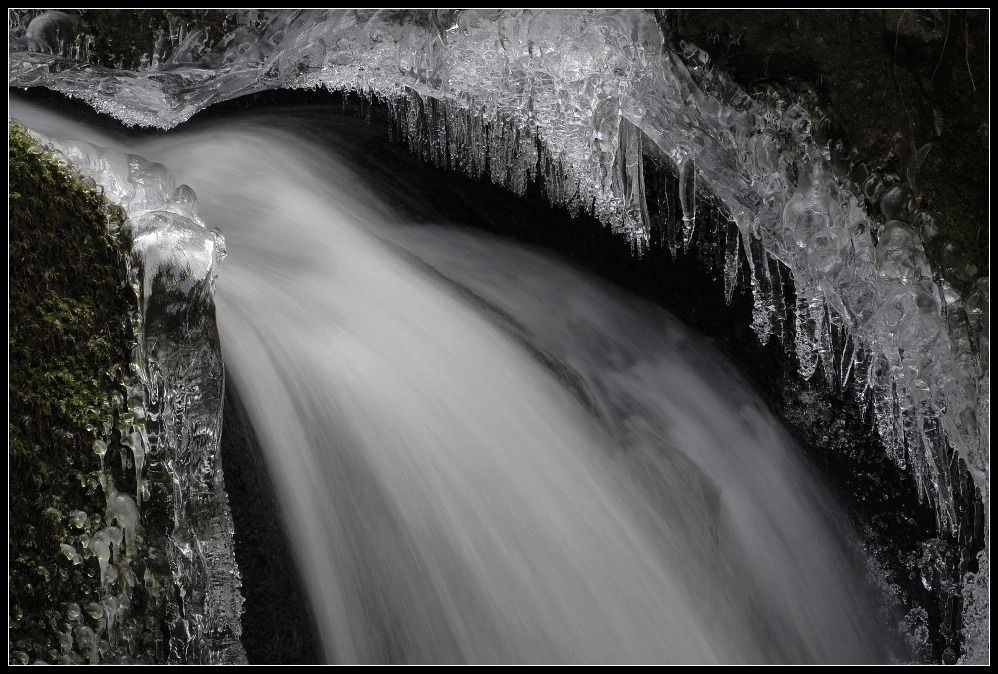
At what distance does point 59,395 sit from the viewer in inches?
51.1

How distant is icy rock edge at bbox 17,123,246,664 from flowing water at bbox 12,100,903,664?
0.13 meters

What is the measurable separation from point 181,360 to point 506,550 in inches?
29.6

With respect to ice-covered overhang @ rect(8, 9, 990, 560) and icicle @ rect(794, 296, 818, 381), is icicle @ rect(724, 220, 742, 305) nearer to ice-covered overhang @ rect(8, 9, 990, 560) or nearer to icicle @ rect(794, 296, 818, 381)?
ice-covered overhang @ rect(8, 9, 990, 560)

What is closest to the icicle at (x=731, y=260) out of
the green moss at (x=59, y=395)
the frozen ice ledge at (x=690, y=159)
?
the frozen ice ledge at (x=690, y=159)

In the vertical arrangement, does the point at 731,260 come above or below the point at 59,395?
above

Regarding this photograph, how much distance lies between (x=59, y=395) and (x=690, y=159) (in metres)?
1.37

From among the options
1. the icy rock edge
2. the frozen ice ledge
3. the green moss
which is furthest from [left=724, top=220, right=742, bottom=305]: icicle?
the green moss

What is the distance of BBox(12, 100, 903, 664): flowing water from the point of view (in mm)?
1471

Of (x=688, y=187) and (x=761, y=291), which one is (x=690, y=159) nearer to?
(x=688, y=187)

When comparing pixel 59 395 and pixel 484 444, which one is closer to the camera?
pixel 59 395

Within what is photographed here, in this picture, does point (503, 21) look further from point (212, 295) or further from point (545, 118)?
point (212, 295)

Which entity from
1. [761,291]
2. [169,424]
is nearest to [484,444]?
[169,424]

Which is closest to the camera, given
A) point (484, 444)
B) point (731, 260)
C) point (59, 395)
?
point (59, 395)

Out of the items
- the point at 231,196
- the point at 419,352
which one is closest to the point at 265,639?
the point at 419,352
